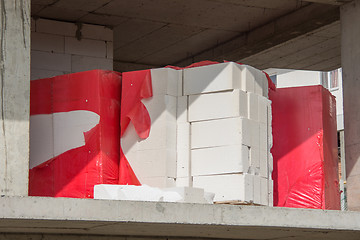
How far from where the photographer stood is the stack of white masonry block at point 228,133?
24.8 feet

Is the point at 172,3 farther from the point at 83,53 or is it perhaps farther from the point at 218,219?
the point at 218,219

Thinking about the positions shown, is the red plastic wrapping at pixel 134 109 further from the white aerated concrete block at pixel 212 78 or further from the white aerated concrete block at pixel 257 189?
the white aerated concrete block at pixel 257 189

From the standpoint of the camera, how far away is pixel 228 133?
764 centimetres

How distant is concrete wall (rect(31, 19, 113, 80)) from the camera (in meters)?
10.4

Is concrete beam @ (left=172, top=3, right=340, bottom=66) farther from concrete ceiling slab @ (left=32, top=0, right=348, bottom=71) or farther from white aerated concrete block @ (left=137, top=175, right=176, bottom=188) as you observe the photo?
white aerated concrete block @ (left=137, top=175, right=176, bottom=188)

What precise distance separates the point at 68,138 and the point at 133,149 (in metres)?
0.67

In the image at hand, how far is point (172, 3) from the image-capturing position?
411 inches

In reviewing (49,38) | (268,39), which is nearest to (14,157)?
(49,38)

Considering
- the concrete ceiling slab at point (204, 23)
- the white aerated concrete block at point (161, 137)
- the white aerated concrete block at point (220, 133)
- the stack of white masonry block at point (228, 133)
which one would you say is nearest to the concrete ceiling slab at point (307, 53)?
the concrete ceiling slab at point (204, 23)

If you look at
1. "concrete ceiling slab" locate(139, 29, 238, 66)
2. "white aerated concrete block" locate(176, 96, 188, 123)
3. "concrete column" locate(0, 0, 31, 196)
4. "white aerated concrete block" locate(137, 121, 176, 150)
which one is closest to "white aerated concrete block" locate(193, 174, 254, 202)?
"white aerated concrete block" locate(137, 121, 176, 150)

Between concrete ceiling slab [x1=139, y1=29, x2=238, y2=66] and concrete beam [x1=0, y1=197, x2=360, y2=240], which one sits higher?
concrete ceiling slab [x1=139, y1=29, x2=238, y2=66]

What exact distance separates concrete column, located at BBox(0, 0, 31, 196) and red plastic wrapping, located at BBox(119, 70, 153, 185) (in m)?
1.40

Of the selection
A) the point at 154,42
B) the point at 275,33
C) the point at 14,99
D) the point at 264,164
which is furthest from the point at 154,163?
the point at 154,42

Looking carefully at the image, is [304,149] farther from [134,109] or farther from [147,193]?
[147,193]
